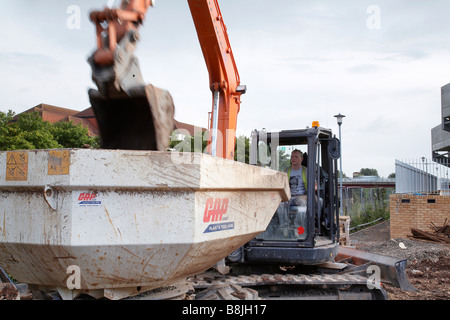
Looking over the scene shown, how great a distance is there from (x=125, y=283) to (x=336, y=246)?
3664 mm

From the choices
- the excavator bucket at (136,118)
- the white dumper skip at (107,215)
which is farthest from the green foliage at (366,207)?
the white dumper skip at (107,215)

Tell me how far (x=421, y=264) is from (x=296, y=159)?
6.39 metres

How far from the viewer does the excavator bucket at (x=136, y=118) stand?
3.50 m

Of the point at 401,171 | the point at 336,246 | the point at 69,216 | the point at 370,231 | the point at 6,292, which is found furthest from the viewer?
the point at 370,231

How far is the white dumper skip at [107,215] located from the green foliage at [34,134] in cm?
1241

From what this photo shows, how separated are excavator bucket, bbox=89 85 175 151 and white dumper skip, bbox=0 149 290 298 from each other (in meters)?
0.88

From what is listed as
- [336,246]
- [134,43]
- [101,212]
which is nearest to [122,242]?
[101,212]

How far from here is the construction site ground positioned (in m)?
7.35

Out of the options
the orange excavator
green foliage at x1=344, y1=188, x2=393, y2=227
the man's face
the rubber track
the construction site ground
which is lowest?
the construction site ground

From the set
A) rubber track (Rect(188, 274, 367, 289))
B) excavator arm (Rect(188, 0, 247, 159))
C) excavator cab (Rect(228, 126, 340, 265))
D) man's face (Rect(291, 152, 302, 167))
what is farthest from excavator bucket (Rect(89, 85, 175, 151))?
man's face (Rect(291, 152, 302, 167))

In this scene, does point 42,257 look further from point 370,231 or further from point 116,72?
point 370,231

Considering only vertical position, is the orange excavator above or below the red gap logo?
above

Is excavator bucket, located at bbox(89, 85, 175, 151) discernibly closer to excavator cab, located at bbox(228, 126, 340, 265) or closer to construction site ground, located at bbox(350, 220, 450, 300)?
excavator cab, located at bbox(228, 126, 340, 265)

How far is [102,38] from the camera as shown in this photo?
338 centimetres
